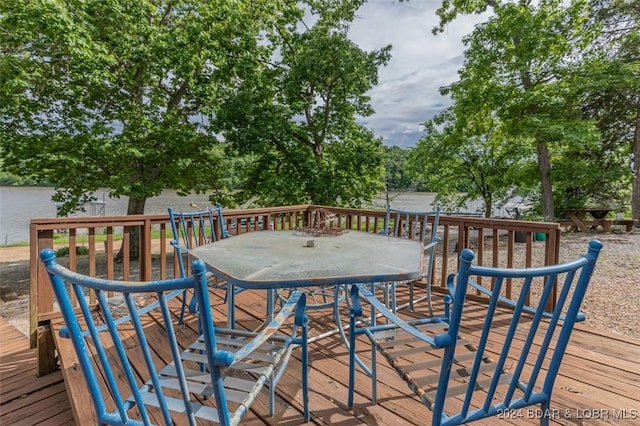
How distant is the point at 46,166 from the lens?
7.73 meters

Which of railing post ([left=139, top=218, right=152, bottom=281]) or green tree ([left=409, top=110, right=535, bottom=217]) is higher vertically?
green tree ([left=409, top=110, right=535, bottom=217])

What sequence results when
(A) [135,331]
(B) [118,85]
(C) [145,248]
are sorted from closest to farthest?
(A) [135,331] < (C) [145,248] < (B) [118,85]

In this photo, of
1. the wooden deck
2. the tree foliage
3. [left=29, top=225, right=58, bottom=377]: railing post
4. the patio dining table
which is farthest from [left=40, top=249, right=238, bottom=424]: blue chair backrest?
the tree foliage

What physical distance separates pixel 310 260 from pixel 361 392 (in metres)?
0.82

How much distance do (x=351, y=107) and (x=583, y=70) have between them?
6049mm

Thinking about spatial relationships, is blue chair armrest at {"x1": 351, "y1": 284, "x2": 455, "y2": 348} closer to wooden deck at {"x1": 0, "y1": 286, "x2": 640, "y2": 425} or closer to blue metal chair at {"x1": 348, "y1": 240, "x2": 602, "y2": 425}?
blue metal chair at {"x1": 348, "y1": 240, "x2": 602, "y2": 425}

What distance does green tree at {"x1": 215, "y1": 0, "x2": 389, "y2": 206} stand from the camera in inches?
318

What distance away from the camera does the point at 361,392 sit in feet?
6.25

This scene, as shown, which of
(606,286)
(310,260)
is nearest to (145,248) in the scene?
(310,260)

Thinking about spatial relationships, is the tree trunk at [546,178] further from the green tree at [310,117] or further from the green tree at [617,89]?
the green tree at [310,117]

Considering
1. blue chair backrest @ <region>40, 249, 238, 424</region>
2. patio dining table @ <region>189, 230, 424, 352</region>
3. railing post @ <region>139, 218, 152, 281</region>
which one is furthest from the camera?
railing post @ <region>139, 218, 152, 281</region>

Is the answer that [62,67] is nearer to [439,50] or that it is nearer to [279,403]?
[279,403]

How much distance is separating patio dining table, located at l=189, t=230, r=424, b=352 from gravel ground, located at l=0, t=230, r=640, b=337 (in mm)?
2303

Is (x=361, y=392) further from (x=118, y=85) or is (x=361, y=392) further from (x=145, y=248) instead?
(x=118, y=85)
